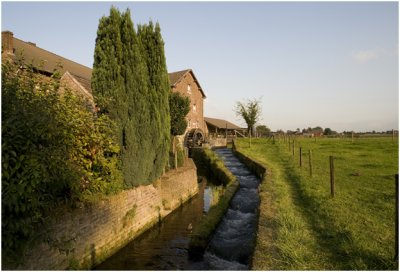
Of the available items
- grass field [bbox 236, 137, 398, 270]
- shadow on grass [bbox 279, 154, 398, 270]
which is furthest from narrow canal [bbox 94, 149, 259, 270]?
shadow on grass [bbox 279, 154, 398, 270]

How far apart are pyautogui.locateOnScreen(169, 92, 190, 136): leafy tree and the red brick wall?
12.5m

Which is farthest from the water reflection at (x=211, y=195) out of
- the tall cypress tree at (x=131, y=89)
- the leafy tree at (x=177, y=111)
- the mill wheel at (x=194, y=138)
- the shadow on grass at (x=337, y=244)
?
the mill wheel at (x=194, y=138)

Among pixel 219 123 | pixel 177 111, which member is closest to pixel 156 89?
pixel 177 111

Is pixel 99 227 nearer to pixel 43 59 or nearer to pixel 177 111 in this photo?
pixel 43 59

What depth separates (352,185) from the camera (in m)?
12.5

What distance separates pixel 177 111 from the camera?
80.2 feet

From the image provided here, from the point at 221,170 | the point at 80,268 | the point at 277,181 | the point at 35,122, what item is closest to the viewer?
the point at 35,122

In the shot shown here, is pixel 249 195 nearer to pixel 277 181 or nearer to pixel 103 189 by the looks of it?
pixel 277 181

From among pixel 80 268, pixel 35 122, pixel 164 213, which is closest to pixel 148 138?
pixel 164 213

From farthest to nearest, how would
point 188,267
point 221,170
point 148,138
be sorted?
point 221,170 < point 148,138 < point 188,267

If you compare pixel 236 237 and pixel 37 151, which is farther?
pixel 236 237

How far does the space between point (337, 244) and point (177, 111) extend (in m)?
18.8

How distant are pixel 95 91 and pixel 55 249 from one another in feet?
17.1

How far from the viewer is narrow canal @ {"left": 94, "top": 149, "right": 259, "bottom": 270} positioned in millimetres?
8242
